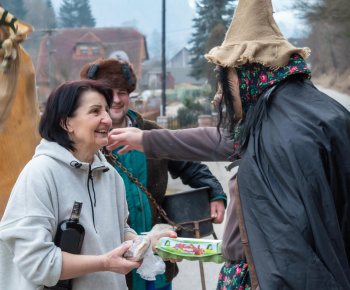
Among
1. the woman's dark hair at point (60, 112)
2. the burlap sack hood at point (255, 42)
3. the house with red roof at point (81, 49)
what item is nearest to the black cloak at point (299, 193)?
the burlap sack hood at point (255, 42)

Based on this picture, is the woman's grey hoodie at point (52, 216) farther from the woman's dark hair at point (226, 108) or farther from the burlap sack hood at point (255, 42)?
the burlap sack hood at point (255, 42)

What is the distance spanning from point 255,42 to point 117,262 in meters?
1.08

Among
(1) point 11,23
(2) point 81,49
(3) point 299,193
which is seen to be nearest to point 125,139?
(1) point 11,23

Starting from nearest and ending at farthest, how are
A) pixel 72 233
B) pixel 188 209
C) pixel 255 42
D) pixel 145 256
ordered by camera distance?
pixel 72 233 → pixel 255 42 → pixel 145 256 → pixel 188 209

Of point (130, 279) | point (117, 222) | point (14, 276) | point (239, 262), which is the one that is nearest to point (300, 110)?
point (239, 262)

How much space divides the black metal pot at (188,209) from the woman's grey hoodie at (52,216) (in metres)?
0.98

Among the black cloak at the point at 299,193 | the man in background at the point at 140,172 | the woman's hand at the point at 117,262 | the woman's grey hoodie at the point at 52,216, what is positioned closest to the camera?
the black cloak at the point at 299,193

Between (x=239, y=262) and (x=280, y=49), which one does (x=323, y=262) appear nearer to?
(x=239, y=262)

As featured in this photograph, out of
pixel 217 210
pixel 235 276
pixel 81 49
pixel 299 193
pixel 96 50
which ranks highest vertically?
pixel 299 193

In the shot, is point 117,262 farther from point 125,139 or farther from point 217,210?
point 217,210

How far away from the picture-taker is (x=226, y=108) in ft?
7.27

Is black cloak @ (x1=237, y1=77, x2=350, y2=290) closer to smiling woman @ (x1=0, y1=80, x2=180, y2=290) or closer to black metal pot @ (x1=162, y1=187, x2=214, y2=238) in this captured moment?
smiling woman @ (x1=0, y1=80, x2=180, y2=290)

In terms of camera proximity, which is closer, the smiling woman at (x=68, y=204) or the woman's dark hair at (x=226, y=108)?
the smiling woman at (x=68, y=204)

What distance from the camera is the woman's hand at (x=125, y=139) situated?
2656 millimetres
